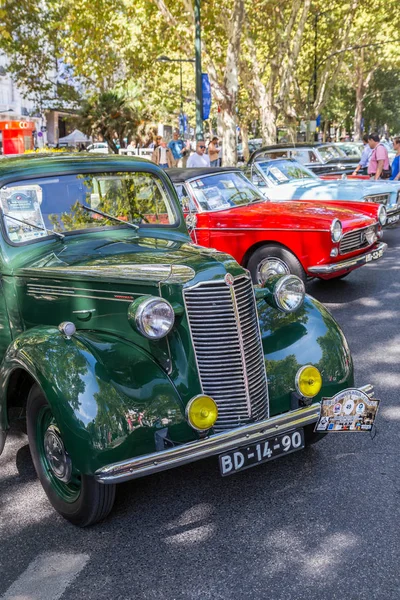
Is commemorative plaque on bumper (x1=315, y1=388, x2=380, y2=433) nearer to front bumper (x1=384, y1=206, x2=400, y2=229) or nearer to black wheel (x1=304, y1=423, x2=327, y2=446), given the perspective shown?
black wheel (x1=304, y1=423, x2=327, y2=446)

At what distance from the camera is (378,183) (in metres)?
12.5

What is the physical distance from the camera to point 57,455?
359 centimetres

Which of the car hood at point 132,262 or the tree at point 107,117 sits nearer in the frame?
the car hood at point 132,262

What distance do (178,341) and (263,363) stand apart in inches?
21.9

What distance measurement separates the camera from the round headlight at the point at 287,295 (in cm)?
408

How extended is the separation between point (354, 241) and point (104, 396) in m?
5.78

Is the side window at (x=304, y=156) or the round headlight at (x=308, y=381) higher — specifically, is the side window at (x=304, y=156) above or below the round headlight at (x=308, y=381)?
above

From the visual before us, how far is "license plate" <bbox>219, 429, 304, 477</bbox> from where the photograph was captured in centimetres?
338

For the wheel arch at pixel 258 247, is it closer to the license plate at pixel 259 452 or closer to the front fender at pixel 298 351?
the front fender at pixel 298 351

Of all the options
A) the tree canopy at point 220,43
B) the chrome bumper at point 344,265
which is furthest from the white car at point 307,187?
the tree canopy at point 220,43

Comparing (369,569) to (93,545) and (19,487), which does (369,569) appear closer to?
(93,545)

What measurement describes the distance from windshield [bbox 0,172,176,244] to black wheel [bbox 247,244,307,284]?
344cm

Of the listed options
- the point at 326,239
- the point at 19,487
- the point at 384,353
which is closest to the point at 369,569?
the point at 19,487

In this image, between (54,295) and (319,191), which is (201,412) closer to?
(54,295)
